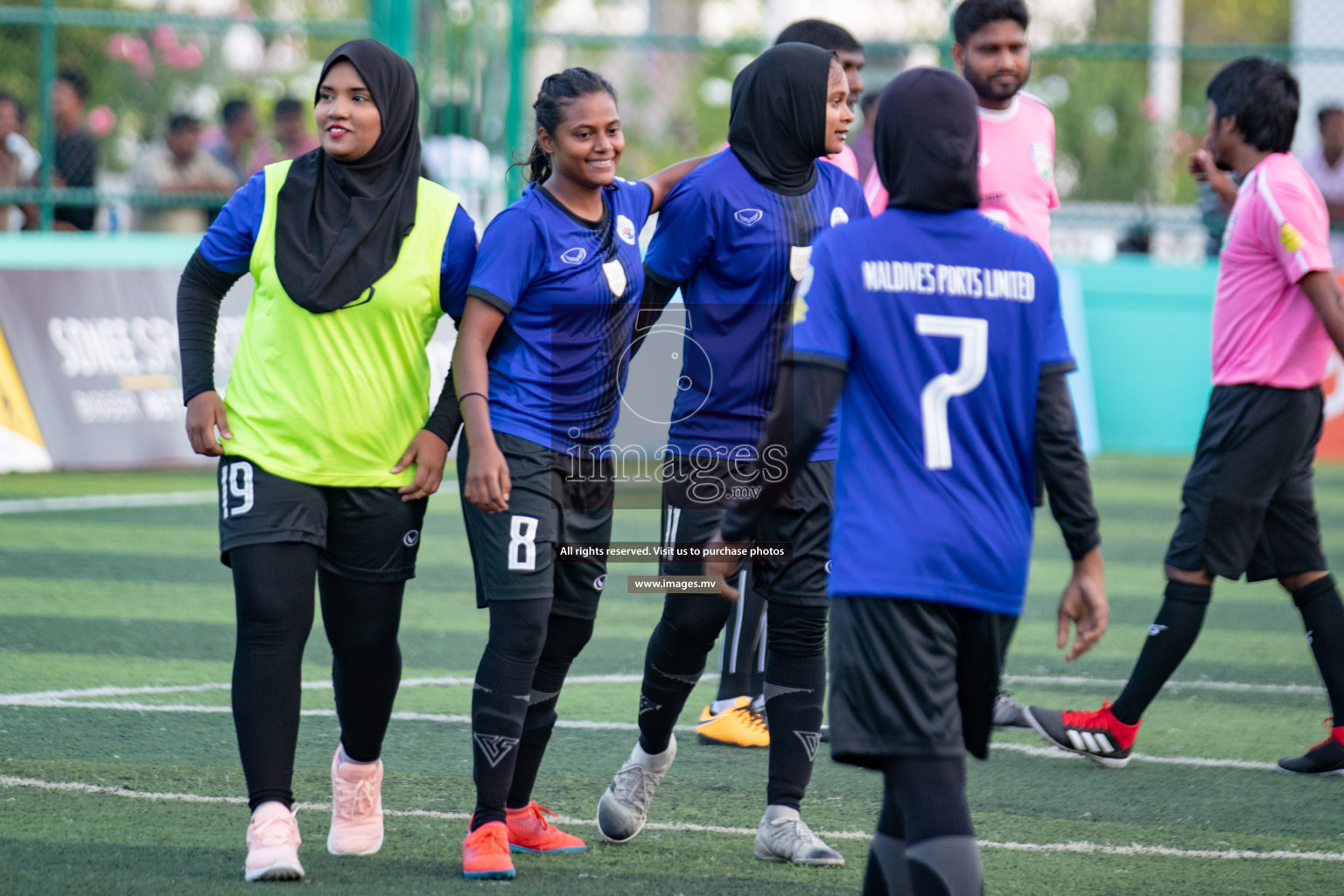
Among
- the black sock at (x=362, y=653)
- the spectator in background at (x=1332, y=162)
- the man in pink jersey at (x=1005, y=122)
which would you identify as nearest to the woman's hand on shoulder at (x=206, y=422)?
the black sock at (x=362, y=653)

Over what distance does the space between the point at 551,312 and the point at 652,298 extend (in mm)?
462

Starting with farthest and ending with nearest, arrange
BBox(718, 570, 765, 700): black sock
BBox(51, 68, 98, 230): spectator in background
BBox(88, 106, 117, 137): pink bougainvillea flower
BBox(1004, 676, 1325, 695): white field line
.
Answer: BBox(88, 106, 117, 137): pink bougainvillea flower
BBox(51, 68, 98, 230): spectator in background
BBox(1004, 676, 1325, 695): white field line
BBox(718, 570, 765, 700): black sock

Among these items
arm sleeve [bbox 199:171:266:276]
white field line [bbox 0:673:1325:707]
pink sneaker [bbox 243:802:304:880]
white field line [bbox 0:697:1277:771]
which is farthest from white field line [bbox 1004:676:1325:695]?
arm sleeve [bbox 199:171:266:276]

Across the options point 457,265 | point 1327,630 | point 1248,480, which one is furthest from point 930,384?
point 1327,630

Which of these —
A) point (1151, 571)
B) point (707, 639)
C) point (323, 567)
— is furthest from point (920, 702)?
point (1151, 571)

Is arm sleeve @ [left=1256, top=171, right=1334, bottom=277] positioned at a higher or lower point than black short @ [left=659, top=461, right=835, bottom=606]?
higher

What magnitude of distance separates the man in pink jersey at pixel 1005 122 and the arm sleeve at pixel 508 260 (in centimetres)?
192

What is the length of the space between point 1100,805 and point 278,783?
8.32 ft

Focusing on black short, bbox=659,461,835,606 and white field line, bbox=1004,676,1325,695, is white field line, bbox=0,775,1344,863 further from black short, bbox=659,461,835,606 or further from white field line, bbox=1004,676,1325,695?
white field line, bbox=1004,676,1325,695

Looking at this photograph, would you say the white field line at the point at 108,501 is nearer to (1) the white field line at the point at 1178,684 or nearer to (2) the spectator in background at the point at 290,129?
(2) the spectator in background at the point at 290,129

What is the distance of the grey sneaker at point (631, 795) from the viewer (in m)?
4.75

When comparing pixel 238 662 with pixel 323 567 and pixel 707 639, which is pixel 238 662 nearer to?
pixel 323 567

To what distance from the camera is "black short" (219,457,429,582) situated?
4324 millimetres

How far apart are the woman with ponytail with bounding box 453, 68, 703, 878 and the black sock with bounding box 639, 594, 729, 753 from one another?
26cm
